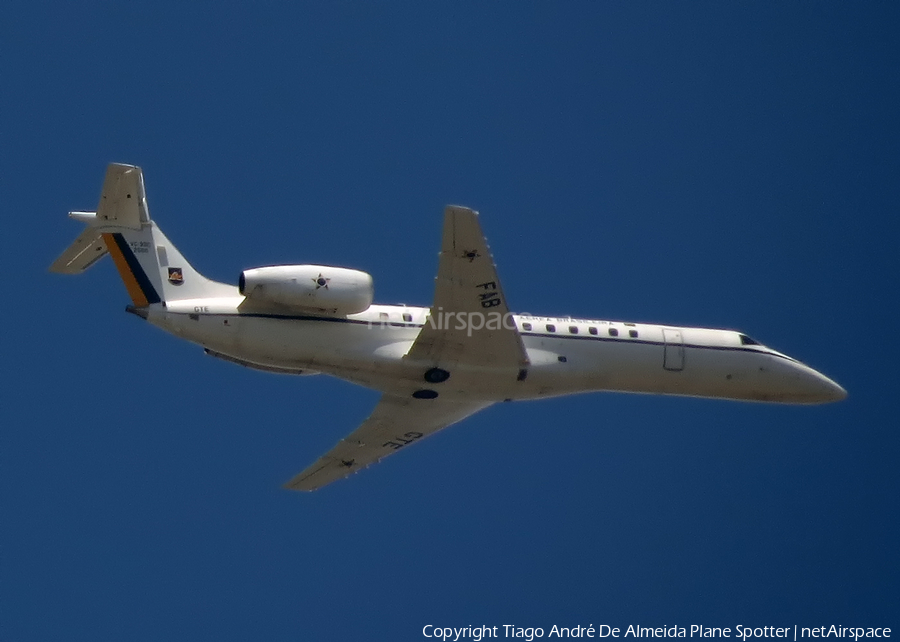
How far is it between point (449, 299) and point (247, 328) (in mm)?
3641

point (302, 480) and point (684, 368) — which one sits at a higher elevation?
point (684, 368)

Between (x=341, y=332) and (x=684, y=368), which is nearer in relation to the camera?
(x=341, y=332)

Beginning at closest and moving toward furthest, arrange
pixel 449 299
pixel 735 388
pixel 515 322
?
pixel 449 299 → pixel 515 322 → pixel 735 388

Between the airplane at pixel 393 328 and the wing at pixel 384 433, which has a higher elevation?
the airplane at pixel 393 328

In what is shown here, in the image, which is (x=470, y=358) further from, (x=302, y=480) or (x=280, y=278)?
(x=302, y=480)

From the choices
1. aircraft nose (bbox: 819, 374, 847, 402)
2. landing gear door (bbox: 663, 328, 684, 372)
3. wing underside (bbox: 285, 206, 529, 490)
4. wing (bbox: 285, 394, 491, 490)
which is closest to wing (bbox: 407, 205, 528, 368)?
wing underside (bbox: 285, 206, 529, 490)

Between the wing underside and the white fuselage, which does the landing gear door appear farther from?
the wing underside

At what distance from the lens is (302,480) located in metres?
28.4

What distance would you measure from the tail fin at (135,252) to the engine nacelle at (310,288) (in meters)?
1.38

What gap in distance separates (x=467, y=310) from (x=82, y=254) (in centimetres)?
697

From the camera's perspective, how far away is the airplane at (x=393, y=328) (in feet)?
74.6

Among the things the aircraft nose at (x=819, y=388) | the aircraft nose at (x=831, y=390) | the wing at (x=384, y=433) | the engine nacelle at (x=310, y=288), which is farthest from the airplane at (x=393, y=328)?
the aircraft nose at (x=831, y=390)

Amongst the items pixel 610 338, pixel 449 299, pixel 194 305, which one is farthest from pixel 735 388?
pixel 194 305

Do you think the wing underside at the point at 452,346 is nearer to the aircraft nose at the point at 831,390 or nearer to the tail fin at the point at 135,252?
the tail fin at the point at 135,252
